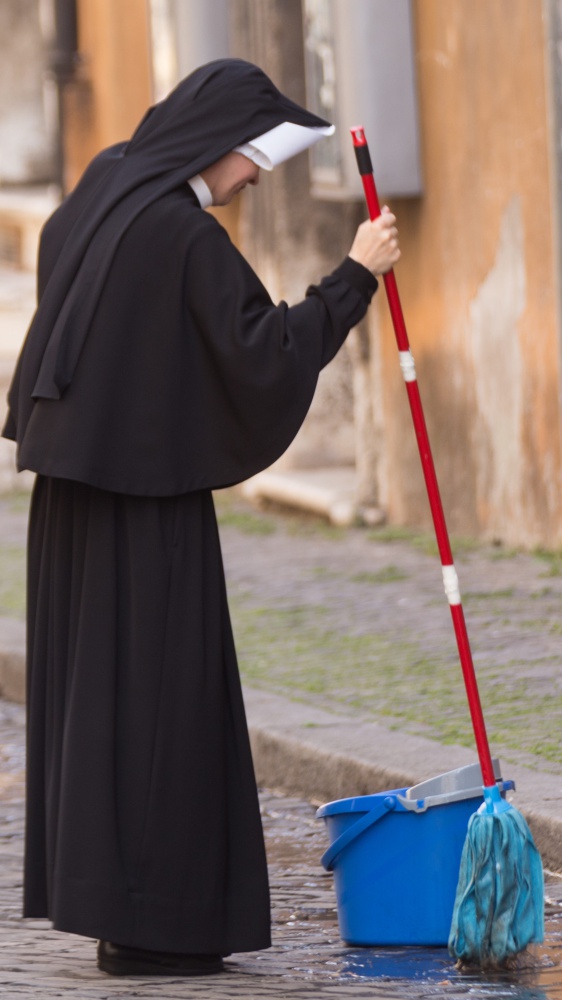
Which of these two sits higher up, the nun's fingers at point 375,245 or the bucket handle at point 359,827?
the nun's fingers at point 375,245

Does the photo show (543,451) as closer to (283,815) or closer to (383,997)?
(283,815)

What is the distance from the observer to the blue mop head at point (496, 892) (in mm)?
4059

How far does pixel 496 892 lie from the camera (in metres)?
4.05

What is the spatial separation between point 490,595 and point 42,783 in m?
3.92

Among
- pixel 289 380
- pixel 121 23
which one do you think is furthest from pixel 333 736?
pixel 121 23

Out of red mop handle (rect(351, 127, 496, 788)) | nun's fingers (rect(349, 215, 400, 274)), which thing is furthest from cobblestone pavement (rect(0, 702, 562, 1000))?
nun's fingers (rect(349, 215, 400, 274))

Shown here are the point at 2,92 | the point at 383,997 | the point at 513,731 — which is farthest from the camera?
the point at 2,92

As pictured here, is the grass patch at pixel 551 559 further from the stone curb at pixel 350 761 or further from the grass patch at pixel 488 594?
the stone curb at pixel 350 761

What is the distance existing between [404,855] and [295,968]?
31 centimetres

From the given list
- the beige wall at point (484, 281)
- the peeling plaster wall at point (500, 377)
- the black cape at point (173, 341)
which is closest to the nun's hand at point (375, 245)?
the black cape at point (173, 341)

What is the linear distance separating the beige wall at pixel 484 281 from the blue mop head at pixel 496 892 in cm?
474

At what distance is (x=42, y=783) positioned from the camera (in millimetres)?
4359

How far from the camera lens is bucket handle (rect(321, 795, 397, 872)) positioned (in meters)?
4.18

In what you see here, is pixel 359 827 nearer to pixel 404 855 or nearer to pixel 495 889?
pixel 404 855
